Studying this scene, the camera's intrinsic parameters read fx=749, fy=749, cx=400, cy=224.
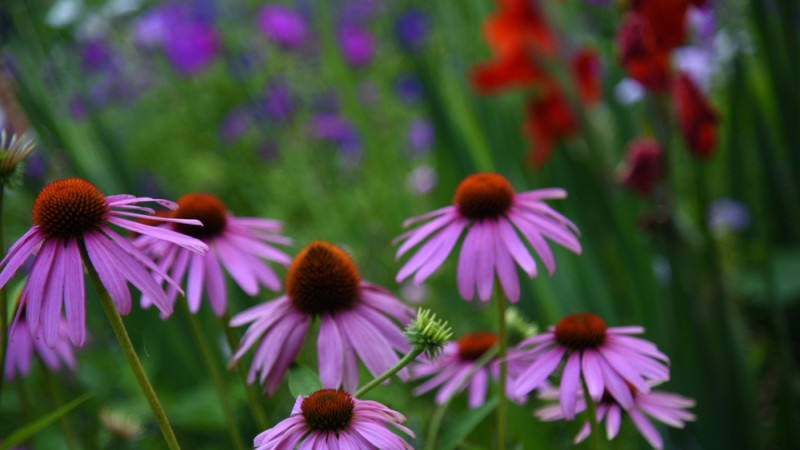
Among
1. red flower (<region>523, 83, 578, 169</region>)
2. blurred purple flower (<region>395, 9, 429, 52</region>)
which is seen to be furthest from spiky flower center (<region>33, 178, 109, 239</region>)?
blurred purple flower (<region>395, 9, 429, 52</region>)

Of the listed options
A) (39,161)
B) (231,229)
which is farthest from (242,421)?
(39,161)

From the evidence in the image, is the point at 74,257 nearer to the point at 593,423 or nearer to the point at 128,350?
the point at 128,350

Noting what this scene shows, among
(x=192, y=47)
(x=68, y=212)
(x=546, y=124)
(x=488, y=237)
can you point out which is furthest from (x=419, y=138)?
(x=68, y=212)

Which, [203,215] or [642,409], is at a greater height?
[203,215]

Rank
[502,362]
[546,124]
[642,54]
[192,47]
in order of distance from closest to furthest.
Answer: [502,362] < [642,54] < [546,124] < [192,47]

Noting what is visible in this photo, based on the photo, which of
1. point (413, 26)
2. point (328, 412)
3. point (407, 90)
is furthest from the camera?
point (413, 26)

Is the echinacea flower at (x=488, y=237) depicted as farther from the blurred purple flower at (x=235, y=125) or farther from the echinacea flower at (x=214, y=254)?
the blurred purple flower at (x=235, y=125)

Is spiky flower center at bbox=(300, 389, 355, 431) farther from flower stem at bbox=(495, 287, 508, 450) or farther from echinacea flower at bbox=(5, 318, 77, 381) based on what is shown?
echinacea flower at bbox=(5, 318, 77, 381)
